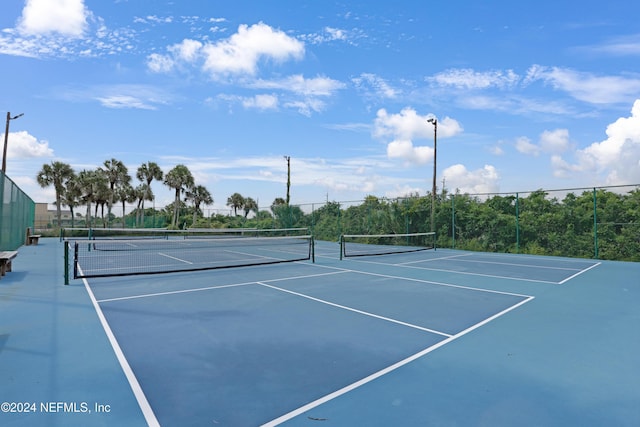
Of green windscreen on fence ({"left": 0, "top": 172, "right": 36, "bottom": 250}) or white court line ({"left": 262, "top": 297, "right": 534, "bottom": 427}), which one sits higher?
green windscreen on fence ({"left": 0, "top": 172, "right": 36, "bottom": 250})

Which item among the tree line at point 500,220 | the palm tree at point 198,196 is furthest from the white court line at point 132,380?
the palm tree at point 198,196

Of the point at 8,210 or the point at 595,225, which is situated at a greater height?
the point at 8,210

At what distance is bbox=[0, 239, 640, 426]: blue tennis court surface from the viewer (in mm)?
2977

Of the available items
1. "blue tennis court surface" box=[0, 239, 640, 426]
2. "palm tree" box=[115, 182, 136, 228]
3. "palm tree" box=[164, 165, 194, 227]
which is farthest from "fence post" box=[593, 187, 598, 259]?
"palm tree" box=[115, 182, 136, 228]

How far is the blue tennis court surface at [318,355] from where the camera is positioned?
9.77 ft

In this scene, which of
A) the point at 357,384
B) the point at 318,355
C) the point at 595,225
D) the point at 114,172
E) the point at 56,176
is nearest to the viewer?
the point at 357,384

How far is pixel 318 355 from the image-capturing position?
13.5 feet

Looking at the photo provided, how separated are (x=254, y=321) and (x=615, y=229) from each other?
610 inches

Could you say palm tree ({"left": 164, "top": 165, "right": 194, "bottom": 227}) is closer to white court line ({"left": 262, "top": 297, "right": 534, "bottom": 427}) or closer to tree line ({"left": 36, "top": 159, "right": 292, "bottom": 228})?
tree line ({"left": 36, "top": 159, "right": 292, "bottom": 228})

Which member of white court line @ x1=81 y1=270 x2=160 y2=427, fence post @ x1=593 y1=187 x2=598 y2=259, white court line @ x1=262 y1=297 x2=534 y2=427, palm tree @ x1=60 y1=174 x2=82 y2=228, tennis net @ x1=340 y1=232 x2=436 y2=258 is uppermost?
palm tree @ x1=60 y1=174 x2=82 y2=228

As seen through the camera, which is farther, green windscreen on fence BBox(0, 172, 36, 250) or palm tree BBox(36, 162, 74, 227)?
palm tree BBox(36, 162, 74, 227)

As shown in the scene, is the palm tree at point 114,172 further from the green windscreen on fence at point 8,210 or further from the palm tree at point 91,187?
the green windscreen on fence at point 8,210

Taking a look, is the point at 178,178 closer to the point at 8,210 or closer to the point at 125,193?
the point at 125,193

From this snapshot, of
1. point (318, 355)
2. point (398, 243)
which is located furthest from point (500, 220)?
point (318, 355)
